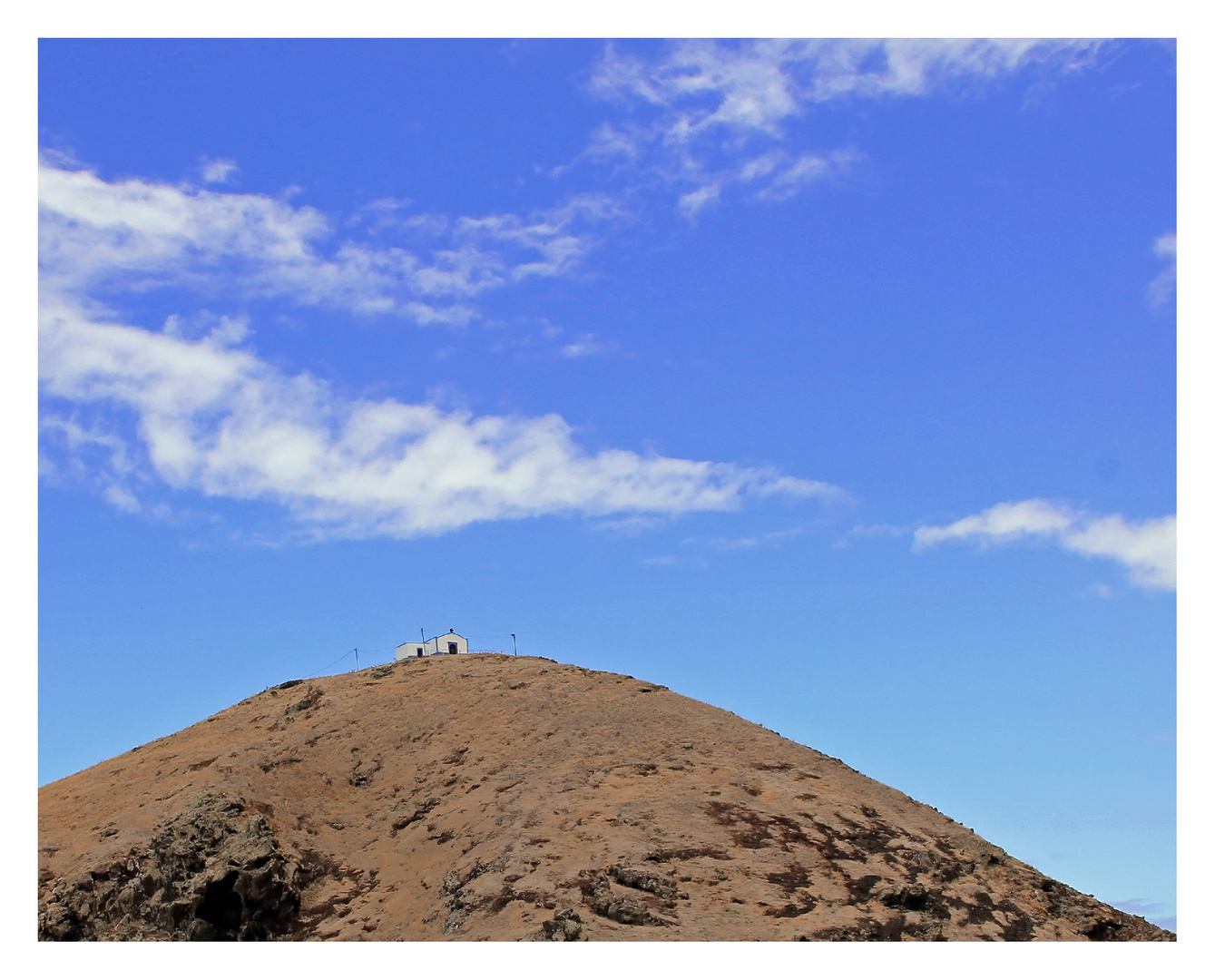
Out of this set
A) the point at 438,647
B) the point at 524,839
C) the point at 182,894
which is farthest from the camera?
the point at 438,647

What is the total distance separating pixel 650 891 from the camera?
27266 millimetres

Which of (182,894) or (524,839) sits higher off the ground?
(524,839)

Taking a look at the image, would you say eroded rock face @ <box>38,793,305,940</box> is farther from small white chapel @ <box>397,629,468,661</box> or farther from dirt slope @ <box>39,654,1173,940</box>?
small white chapel @ <box>397,629,468,661</box>

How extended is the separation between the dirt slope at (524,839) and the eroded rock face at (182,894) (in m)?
0.06

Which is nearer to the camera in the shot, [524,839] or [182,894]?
[524,839]

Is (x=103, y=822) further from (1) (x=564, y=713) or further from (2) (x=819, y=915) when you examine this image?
(2) (x=819, y=915)

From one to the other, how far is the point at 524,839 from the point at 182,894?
987cm

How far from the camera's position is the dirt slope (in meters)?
27.5

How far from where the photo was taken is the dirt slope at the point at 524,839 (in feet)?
90.3

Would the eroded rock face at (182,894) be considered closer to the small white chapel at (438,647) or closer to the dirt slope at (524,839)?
the dirt slope at (524,839)

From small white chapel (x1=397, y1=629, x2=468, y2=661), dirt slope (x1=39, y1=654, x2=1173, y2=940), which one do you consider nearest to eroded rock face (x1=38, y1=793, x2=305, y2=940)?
dirt slope (x1=39, y1=654, x2=1173, y2=940)

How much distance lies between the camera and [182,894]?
3105 centimetres

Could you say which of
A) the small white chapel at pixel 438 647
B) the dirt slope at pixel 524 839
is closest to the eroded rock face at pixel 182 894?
the dirt slope at pixel 524 839

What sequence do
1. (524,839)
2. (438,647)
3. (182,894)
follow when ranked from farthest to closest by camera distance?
(438,647) < (182,894) < (524,839)
